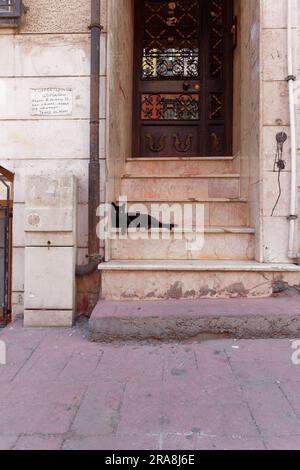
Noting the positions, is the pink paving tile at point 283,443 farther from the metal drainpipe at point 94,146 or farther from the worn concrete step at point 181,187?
the worn concrete step at point 181,187

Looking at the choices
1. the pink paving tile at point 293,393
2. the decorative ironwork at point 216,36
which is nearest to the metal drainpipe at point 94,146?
the pink paving tile at point 293,393

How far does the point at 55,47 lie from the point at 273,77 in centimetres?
231

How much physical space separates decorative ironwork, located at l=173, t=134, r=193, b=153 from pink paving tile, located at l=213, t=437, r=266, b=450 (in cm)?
499

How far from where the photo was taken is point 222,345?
2875 millimetres

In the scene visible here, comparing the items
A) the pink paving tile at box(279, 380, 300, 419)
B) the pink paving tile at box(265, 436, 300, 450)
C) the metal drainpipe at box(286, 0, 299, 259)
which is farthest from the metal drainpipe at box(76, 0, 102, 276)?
the pink paving tile at box(265, 436, 300, 450)

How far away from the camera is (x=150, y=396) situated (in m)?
2.14

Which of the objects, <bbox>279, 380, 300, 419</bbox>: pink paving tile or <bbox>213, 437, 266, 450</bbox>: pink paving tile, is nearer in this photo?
<bbox>213, 437, 266, 450</bbox>: pink paving tile

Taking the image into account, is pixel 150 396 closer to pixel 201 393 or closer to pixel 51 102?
pixel 201 393

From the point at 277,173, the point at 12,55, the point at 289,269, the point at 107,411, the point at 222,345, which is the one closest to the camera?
the point at 107,411

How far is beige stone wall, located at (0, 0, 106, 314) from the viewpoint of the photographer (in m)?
3.84

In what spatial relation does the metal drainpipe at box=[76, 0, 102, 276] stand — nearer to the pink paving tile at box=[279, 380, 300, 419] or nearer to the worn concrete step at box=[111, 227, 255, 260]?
the worn concrete step at box=[111, 227, 255, 260]

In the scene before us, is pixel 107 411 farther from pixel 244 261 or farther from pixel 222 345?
pixel 244 261
